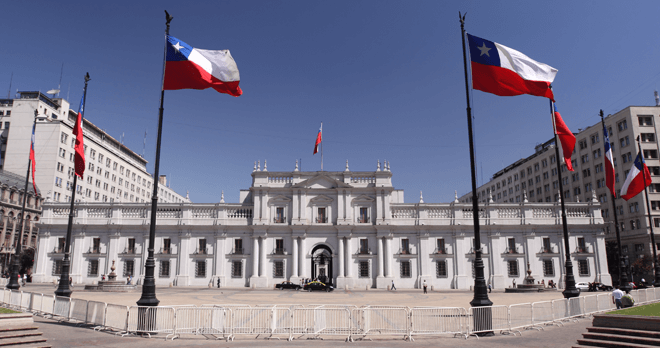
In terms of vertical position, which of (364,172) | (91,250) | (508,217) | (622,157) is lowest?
(91,250)

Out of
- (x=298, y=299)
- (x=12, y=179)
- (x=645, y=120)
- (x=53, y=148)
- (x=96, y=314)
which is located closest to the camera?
(x=96, y=314)

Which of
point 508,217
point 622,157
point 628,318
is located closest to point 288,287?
point 508,217

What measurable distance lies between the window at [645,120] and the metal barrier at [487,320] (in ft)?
206

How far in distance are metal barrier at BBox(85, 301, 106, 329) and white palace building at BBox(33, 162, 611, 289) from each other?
35.4 metres

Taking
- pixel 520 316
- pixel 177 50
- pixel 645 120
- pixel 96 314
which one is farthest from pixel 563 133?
pixel 645 120

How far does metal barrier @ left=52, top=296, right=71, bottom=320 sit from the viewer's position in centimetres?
1873

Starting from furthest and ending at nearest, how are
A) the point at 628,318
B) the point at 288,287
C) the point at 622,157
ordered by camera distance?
1. the point at 622,157
2. the point at 288,287
3. the point at 628,318

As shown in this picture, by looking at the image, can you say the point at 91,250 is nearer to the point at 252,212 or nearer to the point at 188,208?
the point at 188,208

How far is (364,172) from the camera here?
182ft

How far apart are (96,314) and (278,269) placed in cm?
3685

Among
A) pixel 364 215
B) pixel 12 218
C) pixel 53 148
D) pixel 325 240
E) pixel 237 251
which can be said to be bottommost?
pixel 237 251

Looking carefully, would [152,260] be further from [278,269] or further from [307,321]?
[278,269]

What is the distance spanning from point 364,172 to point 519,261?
2252cm

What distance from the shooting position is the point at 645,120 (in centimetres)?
6319
